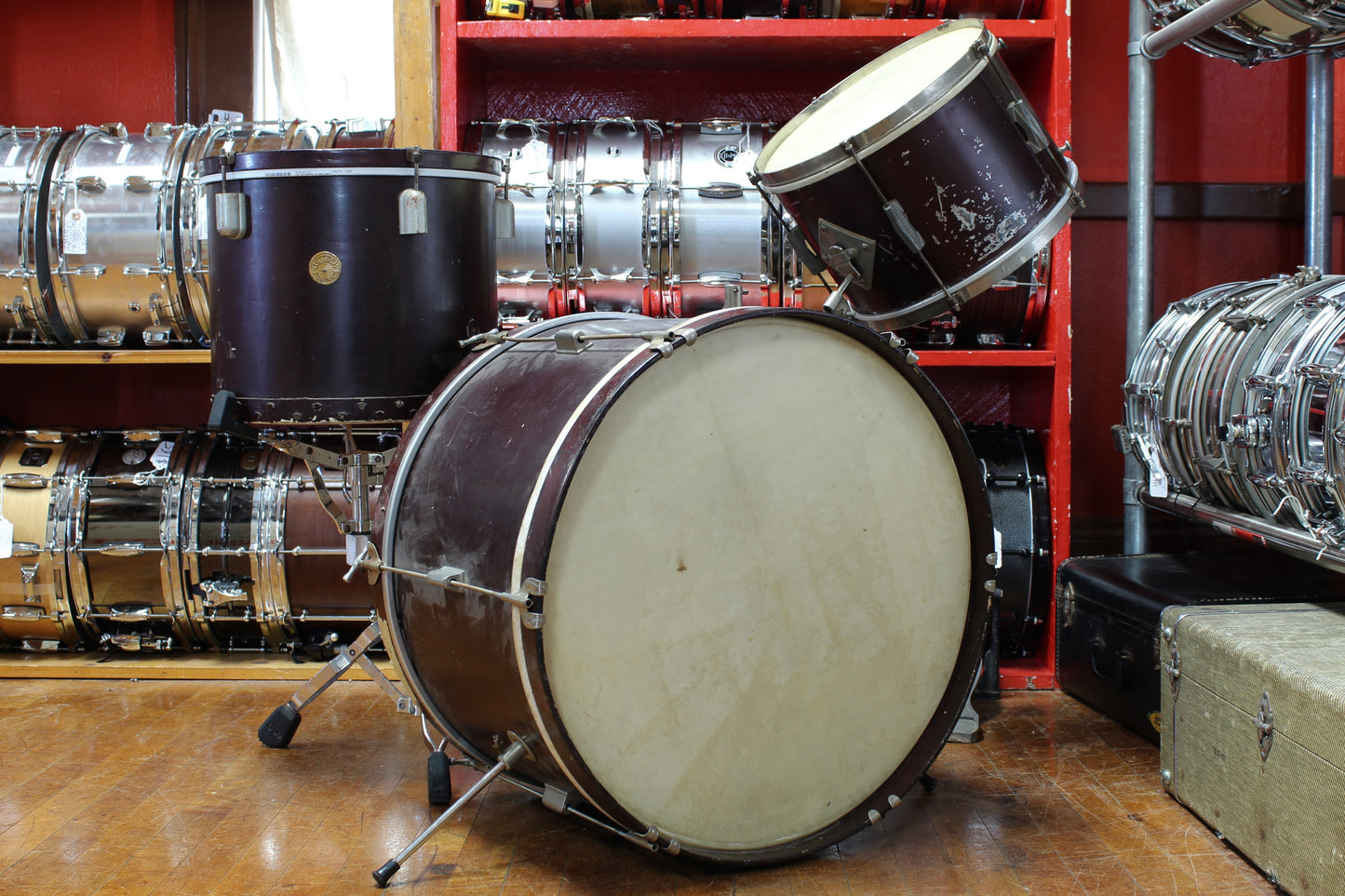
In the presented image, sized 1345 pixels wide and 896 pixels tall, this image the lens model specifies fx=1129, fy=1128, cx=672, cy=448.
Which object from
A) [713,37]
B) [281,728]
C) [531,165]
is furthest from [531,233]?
[281,728]

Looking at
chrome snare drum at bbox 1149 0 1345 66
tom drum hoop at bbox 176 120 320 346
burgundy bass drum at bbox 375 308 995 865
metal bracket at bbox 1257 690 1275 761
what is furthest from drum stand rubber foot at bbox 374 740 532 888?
chrome snare drum at bbox 1149 0 1345 66

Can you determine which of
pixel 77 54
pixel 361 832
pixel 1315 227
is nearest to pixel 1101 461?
pixel 1315 227

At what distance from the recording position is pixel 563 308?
361cm

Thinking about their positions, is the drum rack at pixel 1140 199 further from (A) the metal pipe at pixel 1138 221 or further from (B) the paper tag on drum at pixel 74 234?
(B) the paper tag on drum at pixel 74 234

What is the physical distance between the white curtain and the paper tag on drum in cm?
88

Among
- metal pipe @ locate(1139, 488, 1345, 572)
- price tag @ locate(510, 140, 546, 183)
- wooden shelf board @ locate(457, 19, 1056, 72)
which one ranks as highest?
wooden shelf board @ locate(457, 19, 1056, 72)

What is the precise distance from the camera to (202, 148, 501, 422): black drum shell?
2.46 m

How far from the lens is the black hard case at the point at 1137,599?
2.81 m

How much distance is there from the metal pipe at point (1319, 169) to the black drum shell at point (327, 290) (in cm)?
281

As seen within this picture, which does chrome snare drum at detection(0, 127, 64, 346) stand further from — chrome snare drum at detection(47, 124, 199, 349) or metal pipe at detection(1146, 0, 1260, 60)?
metal pipe at detection(1146, 0, 1260, 60)

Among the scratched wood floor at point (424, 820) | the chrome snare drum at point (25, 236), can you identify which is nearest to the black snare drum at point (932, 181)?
the scratched wood floor at point (424, 820)

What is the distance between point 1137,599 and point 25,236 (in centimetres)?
343

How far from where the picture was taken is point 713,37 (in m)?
3.43

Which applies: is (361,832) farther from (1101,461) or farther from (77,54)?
(77,54)
